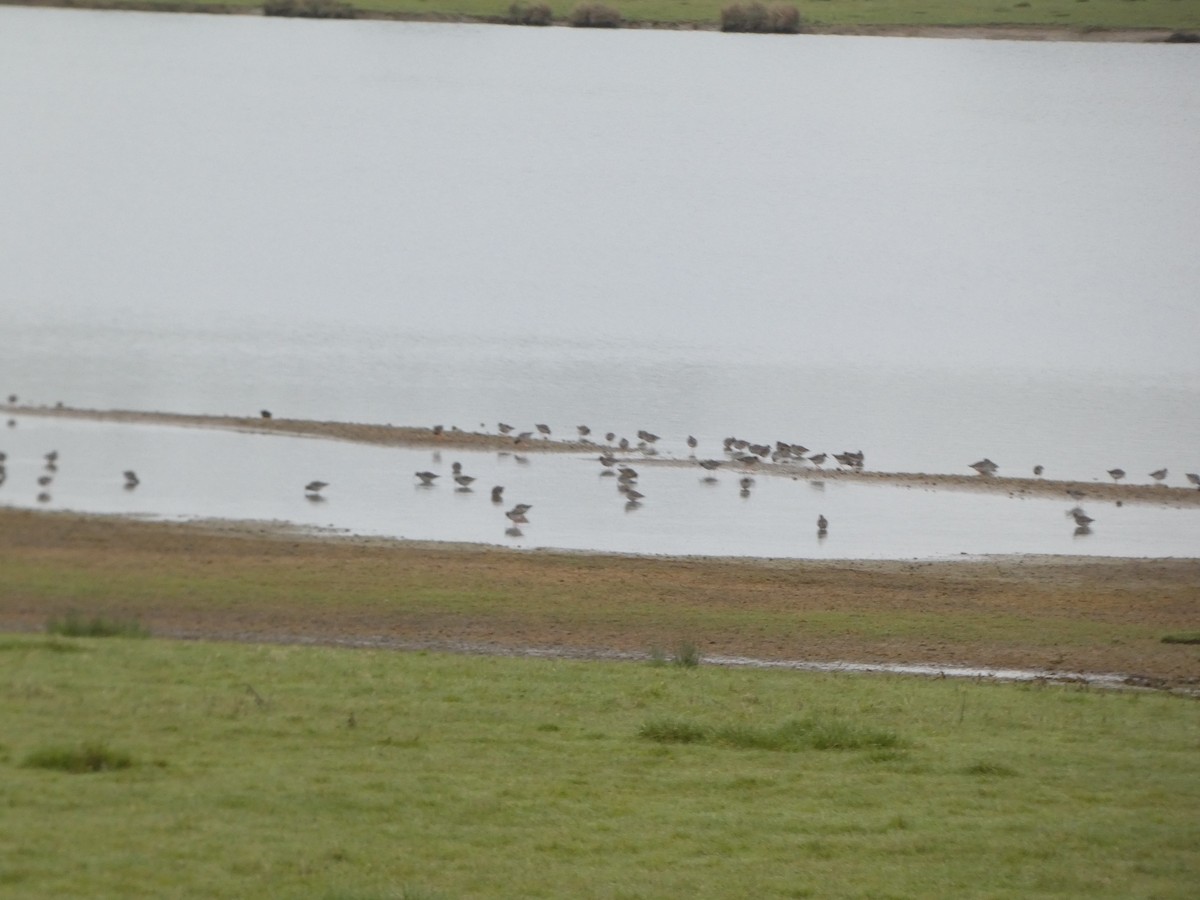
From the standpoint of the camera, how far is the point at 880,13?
307 ft

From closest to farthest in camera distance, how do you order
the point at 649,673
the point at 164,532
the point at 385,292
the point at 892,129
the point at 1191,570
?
the point at 649,673 → the point at 164,532 → the point at 1191,570 → the point at 385,292 → the point at 892,129

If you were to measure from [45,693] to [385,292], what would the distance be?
44.1 meters

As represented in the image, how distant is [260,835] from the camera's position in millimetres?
9344

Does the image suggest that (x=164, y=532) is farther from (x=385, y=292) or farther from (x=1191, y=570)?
(x=385, y=292)

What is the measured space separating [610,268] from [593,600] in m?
43.5

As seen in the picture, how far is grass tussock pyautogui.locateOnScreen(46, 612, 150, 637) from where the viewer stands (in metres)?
12.1

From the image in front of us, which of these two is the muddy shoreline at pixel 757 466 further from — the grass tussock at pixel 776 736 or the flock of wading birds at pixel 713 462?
the grass tussock at pixel 776 736

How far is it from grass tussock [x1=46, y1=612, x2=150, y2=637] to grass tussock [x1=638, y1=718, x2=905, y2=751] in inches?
154

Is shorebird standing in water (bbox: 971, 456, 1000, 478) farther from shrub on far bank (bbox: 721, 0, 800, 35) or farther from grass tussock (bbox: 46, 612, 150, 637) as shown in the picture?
shrub on far bank (bbox: 721, 0, 800, 35)

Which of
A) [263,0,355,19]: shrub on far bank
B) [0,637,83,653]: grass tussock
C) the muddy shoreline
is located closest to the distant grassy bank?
[263,0,355,19]: shrub on far bank

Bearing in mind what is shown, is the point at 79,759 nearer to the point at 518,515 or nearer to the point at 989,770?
the point at 989,770

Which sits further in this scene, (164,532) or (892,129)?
(892,129)

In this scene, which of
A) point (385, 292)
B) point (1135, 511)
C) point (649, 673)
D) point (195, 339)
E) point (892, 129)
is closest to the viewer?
point (649, 673)

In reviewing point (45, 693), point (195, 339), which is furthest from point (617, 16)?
point (45, 693)
